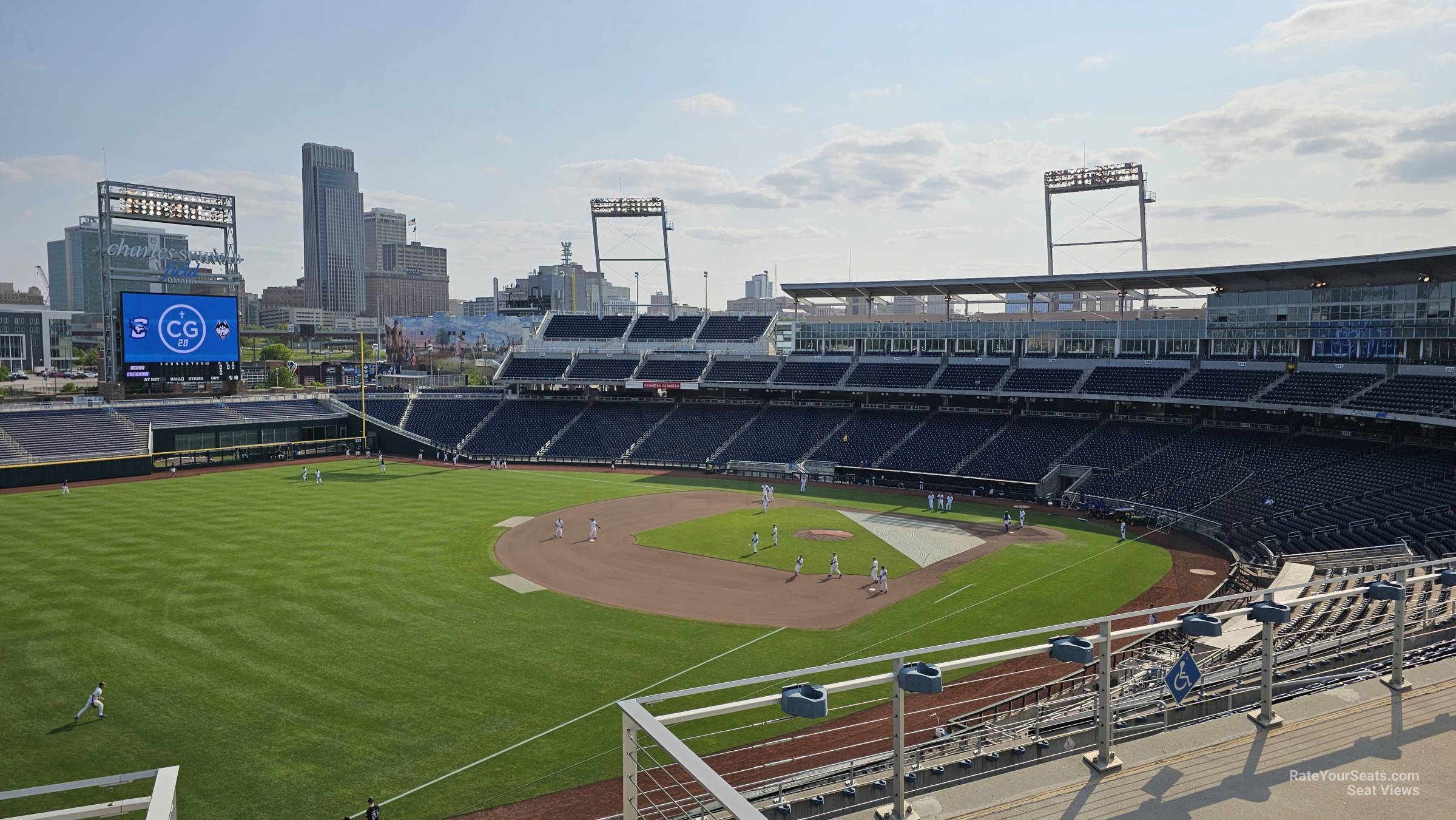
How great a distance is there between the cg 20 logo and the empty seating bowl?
74.2 meters

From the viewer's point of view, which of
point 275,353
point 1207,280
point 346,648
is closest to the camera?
point 346,648

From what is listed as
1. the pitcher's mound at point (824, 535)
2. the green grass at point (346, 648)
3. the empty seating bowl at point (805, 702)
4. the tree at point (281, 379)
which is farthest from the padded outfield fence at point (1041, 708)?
the tree at point (281, 379)

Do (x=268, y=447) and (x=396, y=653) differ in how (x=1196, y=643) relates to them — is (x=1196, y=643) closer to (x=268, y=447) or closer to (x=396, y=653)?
(x=396, y=653)

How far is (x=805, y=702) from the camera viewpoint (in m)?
6.37

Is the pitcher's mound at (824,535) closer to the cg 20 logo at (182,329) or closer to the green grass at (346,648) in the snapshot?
the green grass at (346,648)

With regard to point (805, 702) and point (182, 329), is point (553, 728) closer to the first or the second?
point (805, 702)

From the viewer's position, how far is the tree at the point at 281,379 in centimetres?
11275

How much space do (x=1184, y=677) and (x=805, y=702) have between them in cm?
438

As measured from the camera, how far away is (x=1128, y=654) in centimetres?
2239

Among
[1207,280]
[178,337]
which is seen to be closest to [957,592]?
[1207,280]

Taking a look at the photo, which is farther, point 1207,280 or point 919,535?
point 1207,280

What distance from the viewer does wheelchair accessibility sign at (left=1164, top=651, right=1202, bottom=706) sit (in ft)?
26.1

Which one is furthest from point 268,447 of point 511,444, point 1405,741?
point 1405,741

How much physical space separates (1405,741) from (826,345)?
226 feet
